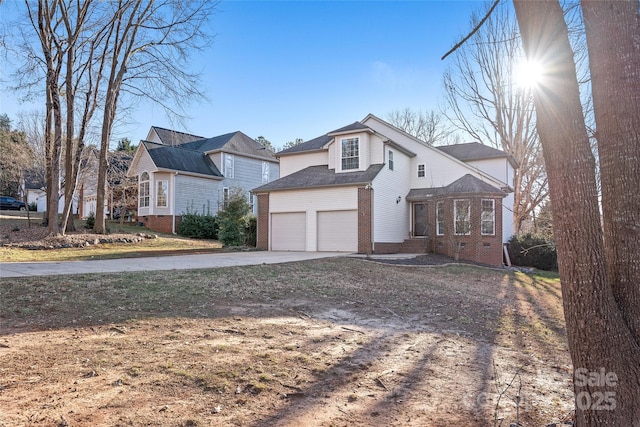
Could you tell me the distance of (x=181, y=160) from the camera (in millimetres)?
27125

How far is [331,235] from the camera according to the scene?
60.8 feet

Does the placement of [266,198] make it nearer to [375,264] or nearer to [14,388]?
[375,264]

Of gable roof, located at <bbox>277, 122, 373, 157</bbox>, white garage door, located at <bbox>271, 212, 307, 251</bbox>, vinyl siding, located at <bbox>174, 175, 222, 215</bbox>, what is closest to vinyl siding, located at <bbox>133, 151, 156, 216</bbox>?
vinyl siding, located at <bbox>174, 175, 222, 215</bbox>

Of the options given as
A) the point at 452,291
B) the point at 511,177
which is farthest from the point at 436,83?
the point at 452,291

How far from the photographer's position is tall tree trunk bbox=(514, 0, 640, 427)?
247 cm

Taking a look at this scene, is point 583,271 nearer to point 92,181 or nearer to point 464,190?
point 464,190

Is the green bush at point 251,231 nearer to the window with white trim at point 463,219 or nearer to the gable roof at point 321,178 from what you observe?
the gable roof at point 321,178

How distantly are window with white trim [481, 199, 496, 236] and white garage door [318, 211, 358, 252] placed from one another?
5757 mm

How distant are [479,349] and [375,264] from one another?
8.26 metres

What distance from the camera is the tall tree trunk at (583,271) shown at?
8.09 feet

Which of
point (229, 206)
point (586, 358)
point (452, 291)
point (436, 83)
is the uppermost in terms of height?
point (436, 83)

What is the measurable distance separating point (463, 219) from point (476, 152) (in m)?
7.25

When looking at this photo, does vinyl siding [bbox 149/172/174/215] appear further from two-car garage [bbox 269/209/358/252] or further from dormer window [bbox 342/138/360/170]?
dormer window [bbox 342/138/360/170]

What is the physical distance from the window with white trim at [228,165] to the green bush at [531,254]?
19.3m
